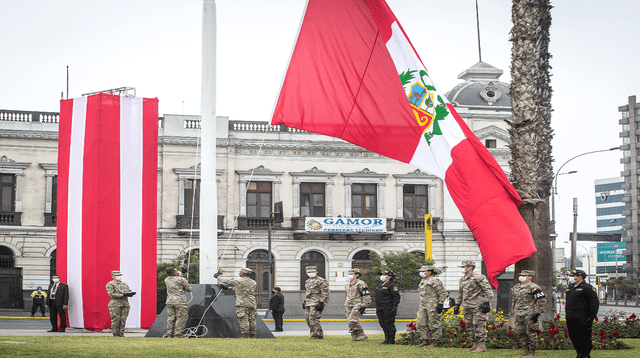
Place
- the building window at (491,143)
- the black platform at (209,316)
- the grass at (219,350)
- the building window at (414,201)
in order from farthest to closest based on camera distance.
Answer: the building window at (491,143) → the building window at (414,201) → the black platform at (209,316) → the grass at (219,350)

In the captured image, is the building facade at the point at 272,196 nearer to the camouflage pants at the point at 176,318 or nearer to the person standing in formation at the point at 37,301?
the person standing in formation at the point at 37,301

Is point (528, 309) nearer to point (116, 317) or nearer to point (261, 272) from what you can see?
point (116, 317)

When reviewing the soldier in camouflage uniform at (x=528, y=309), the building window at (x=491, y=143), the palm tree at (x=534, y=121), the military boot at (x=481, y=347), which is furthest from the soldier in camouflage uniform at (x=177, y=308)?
the building window at (x=491, y=143)

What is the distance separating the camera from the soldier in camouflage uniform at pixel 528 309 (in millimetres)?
12291

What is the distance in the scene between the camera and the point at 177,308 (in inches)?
585

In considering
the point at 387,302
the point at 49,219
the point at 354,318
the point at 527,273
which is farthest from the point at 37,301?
the point at 527,273

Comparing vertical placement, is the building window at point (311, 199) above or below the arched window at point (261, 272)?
above

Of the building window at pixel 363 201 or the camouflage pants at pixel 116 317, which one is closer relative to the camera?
the camouflage pants at pixel 116 317

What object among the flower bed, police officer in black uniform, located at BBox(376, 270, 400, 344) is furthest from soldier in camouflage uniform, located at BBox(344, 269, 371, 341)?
the flower bed

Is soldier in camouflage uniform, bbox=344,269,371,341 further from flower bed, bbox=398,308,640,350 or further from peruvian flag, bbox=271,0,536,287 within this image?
peruvian flag, bbox=271,0,536,287

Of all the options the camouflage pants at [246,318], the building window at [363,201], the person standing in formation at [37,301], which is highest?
the building window at [363,201]

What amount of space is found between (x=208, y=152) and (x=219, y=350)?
5068 millimetres

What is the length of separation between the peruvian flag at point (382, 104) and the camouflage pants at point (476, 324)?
7.22 ft

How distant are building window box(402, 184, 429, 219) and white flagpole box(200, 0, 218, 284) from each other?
992 inches
